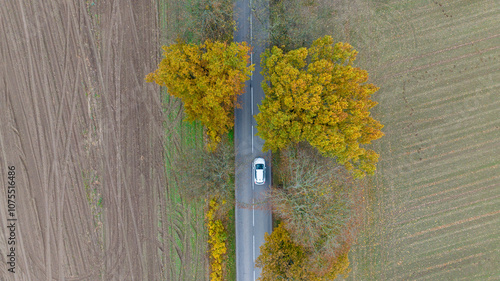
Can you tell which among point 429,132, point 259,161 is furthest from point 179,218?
point 429,132

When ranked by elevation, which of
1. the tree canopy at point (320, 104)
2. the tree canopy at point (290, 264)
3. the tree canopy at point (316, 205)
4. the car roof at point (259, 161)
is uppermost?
the tree canopy at point (320, 104)

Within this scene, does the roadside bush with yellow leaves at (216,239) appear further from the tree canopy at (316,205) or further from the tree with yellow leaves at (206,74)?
the tree with yellow leaves at (206,74)

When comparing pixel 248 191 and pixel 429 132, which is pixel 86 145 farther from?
pixel 429 132

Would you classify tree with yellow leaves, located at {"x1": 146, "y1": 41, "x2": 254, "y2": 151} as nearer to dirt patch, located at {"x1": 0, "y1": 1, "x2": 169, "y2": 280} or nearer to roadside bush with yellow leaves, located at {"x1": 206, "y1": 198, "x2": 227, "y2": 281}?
dirt patch, located at {"x1": 0, "y1": 1, "x2": 169, "y2": 280}

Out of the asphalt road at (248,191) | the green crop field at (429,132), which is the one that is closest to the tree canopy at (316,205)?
the asphalt road at (248,191)

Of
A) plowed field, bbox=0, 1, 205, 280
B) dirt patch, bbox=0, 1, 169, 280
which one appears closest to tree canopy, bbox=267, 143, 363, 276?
plowed field, bbox=0, 1, 205, 280

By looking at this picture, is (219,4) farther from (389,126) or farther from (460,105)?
(460,105)
